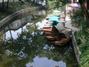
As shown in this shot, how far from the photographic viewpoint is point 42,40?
86.3ft

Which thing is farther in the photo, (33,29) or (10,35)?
(33,29)

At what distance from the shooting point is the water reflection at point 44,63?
20125 millimetres

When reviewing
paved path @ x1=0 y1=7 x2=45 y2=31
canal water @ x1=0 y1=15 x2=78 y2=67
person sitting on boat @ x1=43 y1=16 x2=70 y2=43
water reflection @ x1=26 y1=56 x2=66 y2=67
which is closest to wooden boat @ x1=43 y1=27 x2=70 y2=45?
person sitting on boat @ x1=43 y1=16 x2=70 y2=43

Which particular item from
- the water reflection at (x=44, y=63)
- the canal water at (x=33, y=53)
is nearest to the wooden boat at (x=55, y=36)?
the canal water at (x=33, y=53)

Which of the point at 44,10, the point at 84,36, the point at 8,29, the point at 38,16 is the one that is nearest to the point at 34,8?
the point at 44,10

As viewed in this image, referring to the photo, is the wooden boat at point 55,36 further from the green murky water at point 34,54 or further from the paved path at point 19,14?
the paved path at point 19,14

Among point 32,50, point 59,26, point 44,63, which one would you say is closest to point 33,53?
point 32,50

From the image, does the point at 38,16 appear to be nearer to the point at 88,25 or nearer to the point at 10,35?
the point at 10,35

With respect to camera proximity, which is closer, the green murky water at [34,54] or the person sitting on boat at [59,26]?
the green murky water at [34,54]

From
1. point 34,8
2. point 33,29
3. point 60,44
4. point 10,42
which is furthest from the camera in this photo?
point 34,8

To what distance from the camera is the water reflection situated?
792 inches

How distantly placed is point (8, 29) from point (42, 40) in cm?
676

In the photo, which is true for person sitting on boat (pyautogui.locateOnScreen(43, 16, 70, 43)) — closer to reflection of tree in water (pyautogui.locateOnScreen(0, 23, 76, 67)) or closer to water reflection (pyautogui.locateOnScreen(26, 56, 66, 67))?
reflection of tree in water (pyautogui.locateOnScreen(0, 23, 76, 67))

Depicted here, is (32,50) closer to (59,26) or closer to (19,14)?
(59,26)
